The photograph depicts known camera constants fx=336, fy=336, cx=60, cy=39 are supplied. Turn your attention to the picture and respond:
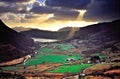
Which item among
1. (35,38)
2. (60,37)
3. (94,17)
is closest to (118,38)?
(94,17)

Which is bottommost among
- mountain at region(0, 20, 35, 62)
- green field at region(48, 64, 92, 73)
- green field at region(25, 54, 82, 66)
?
→ green field at region(48, 64, 92, 73)

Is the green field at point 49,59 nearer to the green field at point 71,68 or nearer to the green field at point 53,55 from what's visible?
the green field at point 53,55

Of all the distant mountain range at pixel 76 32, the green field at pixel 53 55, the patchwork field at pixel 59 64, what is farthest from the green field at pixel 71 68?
the distant mountain range at pixel 76 32

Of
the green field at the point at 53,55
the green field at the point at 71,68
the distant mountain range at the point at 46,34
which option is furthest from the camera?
the distant mountain range at the point at 46,34

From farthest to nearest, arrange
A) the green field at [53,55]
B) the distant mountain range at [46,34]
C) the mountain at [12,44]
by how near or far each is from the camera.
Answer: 1. the distant mountain range at [46,34]
2. the green field at [53,55]
3. the mountain at [12,44]

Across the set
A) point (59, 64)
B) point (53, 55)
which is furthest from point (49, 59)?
point (59, 64)

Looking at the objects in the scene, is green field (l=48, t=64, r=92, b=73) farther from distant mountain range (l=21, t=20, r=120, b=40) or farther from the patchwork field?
distant mountain range (l=21, t=20, r=120, b=40)

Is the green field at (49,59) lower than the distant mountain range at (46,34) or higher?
lower

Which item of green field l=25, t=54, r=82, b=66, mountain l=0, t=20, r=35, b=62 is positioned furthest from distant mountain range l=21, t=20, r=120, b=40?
green field l=25, t=54, r=82, b=66
